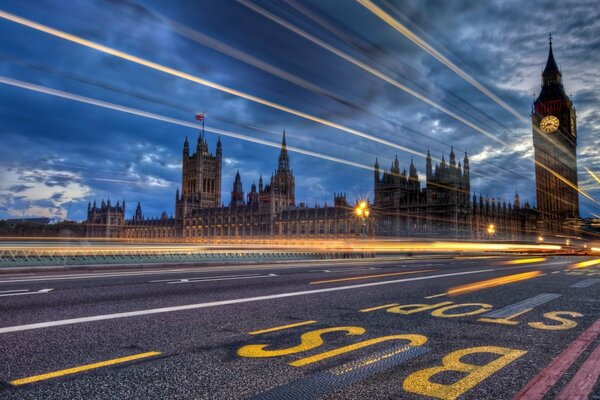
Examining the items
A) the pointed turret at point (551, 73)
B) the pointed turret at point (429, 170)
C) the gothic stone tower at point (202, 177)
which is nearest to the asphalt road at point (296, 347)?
the pointed turret at point (429, 170)

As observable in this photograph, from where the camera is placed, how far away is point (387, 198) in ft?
322

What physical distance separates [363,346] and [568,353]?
80.5 inches

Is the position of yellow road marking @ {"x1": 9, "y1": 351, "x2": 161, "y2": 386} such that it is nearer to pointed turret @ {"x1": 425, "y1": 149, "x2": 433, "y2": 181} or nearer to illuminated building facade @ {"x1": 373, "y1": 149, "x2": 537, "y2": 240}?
illuminated building facade @ {"x1": 373, "y1": 149, "x2": 537, "y2": 240}

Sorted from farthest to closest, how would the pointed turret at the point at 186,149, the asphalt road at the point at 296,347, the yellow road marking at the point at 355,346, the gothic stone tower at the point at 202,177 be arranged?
the pointed turret at the point at 186,149
the gothic stone tower at the point at 202,177
the yellow road marking at the point at 355,346
the asphalt road at the point at 296,347

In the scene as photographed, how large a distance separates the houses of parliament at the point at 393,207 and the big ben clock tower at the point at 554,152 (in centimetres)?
32

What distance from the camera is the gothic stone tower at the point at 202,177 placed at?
162m

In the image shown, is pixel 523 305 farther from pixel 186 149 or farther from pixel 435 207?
pixel 186 149

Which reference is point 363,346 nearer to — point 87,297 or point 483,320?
point 483,320

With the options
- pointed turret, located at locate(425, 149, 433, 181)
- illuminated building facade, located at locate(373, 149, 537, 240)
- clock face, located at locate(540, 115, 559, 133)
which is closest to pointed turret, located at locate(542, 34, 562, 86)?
clock face, located at locate(540, 115, 559, 133)

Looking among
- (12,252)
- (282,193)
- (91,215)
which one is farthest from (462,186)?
(91,215)

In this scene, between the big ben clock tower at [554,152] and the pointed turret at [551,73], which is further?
the pointed turret at [551,73]

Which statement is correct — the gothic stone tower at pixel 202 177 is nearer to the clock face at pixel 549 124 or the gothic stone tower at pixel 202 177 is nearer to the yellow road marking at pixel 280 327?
the clock face at pixel 549 124

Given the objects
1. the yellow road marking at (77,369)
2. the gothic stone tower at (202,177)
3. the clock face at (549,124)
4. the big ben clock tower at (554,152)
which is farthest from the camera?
the gothic stone tower at (202,177)

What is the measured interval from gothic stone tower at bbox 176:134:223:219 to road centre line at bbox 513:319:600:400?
15909 cm
